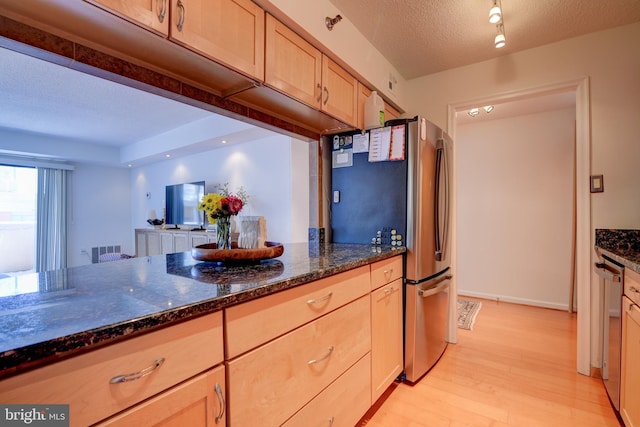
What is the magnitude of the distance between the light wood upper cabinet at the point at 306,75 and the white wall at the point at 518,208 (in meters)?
2.51

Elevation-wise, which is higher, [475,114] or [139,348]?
[475,114]

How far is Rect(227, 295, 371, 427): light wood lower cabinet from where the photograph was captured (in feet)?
2.83

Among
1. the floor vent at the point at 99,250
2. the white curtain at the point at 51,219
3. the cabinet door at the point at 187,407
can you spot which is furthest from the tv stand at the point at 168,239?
the cabinet door at the point at 187,407

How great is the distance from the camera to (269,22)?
4.53ft

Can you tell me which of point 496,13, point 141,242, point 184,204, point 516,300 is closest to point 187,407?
point 496,13

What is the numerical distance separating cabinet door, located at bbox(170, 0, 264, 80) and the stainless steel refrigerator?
1026 millimetres

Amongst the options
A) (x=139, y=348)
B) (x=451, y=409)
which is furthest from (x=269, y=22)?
(x=451, y=409)

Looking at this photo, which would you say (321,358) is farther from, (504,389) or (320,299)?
(504,389)

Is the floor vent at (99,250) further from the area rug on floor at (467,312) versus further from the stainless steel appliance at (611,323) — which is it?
the stainless steel appliance at (611,323)

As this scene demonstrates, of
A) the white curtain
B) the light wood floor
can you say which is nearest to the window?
the white curtain

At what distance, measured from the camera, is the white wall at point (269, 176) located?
3.84 meters

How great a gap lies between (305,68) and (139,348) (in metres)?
1.51

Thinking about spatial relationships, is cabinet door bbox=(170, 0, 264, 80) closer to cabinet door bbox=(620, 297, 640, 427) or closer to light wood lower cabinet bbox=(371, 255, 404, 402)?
light wood lower cabinet bbox=(371, 255, 404, 402)

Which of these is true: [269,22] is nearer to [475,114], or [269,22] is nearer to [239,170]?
[475,114]
